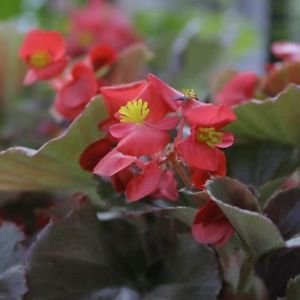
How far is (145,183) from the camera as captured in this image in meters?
0.42

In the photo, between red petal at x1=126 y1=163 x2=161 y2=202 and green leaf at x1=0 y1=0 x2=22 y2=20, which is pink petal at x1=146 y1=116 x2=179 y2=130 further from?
green leaf at x1=0 y1=0 x2=22 y2=20

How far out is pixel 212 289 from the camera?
1.45 feet

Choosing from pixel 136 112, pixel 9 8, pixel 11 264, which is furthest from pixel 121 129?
pixel 9 8

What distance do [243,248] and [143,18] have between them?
45.9 inches

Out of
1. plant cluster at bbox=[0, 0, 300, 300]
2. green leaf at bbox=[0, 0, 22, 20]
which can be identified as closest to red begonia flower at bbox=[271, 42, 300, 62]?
plant cluster at bbox=[0, 0, 300, 300]

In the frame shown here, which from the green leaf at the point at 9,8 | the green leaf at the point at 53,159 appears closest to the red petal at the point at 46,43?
the green leaf at the point at 53,159

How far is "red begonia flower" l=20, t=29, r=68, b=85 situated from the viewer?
1.84 feet

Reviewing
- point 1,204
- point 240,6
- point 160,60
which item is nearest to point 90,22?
point 160,60

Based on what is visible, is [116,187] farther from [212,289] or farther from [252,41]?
[252,41]

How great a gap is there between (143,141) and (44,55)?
0.19 metres

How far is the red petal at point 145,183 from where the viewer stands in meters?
0.41

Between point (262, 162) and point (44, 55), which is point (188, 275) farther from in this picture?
point (44, 55)

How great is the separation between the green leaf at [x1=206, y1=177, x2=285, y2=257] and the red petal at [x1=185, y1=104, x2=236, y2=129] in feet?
0.12

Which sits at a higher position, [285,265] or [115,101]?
[115,101]
